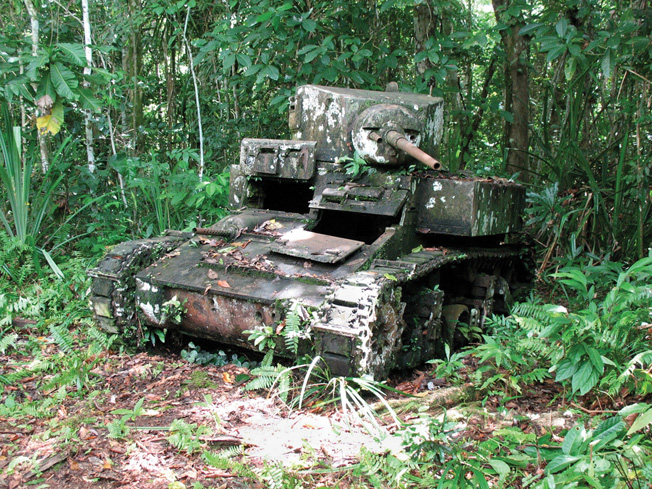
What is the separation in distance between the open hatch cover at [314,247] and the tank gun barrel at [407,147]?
764mm

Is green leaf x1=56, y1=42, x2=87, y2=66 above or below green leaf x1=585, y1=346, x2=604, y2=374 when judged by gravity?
above

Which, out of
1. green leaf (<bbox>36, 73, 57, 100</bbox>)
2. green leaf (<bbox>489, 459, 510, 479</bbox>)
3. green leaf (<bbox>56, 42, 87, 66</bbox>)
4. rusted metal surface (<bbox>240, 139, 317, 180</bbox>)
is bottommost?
green leaf (<bbox>489, 459, 510, 479</bbox>)

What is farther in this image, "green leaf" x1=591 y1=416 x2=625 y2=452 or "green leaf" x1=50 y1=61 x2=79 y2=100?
"green leaf" x1=50 y1=61 x2=79 y2=100

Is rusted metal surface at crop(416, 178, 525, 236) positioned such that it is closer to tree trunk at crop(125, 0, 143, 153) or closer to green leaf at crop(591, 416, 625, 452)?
green leaf at crop(591, 416, 625, 452)

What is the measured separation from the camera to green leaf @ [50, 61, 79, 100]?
479 cm

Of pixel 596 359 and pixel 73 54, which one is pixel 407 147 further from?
pixel 73 54

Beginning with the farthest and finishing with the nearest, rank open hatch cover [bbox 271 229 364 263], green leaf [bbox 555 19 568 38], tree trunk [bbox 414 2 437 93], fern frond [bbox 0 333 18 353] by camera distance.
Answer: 1. tree trunk [bbox 414 2 437 93]
2. green leaf [bbox 555 19 568 38]
3. fern frond [bbox 0 333 18 353]
4. open hatch cover [bbox 271 229 364 263]

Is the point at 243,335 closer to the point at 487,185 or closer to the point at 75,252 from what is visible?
the point at 487,185

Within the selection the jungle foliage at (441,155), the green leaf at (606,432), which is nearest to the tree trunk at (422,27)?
the jungle foliage at (441,155)

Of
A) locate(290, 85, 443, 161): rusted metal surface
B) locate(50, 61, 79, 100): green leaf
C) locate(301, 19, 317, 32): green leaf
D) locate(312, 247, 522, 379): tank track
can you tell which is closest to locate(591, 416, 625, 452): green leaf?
locate(312, 247, 522, 379): tank track

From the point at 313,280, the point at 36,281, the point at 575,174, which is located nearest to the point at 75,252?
the point at 36,281

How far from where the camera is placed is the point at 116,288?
15.6 ft

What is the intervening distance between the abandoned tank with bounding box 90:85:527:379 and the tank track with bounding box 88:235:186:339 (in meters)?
0.01

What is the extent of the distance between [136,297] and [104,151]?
524 cm
